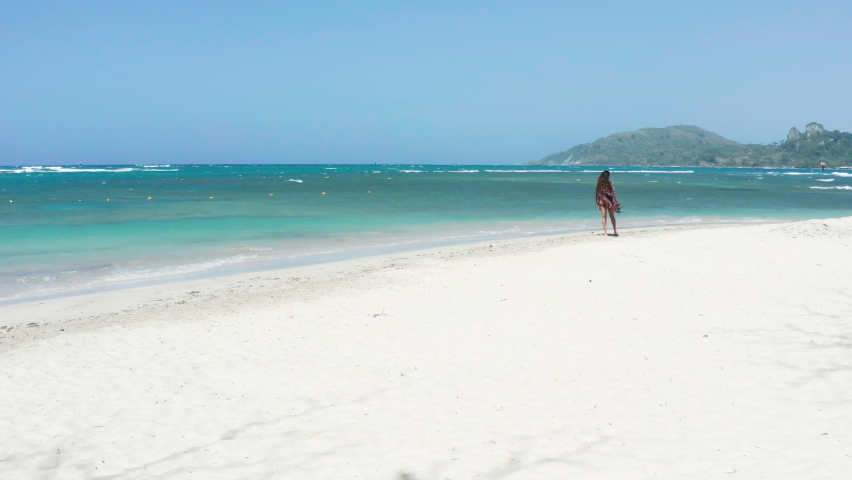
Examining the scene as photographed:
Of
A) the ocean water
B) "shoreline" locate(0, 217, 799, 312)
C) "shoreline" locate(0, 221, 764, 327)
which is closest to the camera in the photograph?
"shoreline" locate(0, 221, 764, 327)

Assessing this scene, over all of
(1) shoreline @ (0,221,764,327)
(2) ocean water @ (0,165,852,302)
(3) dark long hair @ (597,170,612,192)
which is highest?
(3) dark long hair @ (597,170,612,192)

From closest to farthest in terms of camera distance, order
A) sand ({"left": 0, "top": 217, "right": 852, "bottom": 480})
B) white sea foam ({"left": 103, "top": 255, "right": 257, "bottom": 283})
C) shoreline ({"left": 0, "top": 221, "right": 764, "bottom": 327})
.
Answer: sand ({"left": 0, "top": 217, "right": 852, "bottom": 480}) → shoreline ({"left": 0, "top": 221, "right": 764, "bottom": 327}) → white sea foam ({"left": 103, "top": 255, "right": 257, "bottom": 283})

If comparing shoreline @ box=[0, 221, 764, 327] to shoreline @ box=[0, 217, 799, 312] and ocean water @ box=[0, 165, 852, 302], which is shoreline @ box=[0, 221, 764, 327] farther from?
ocean water @ box=[0, 165, 852, 302]

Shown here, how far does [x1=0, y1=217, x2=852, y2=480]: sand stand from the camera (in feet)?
12.7

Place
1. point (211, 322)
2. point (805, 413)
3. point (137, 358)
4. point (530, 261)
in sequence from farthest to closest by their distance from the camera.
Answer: point (530, 261), point (211, 322), point (137, 358), point (805, 413)

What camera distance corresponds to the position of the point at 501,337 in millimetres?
6512

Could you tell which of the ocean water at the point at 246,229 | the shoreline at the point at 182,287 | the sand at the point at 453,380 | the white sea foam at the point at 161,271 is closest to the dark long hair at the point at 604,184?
the shoreline at the point at 182,287

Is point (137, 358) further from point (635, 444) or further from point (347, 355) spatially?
point (635, 444)

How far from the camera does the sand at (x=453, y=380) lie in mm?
3865

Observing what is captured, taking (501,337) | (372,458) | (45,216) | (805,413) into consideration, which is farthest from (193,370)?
(45,216)

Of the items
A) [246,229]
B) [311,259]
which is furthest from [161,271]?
[246,229]

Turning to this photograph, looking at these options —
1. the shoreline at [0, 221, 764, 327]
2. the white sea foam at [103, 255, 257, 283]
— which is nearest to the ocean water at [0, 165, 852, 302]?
the white sea foam at [103, 255, 257, 283]

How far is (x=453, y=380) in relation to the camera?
529 cm

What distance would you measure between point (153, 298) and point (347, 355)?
5.39 m
